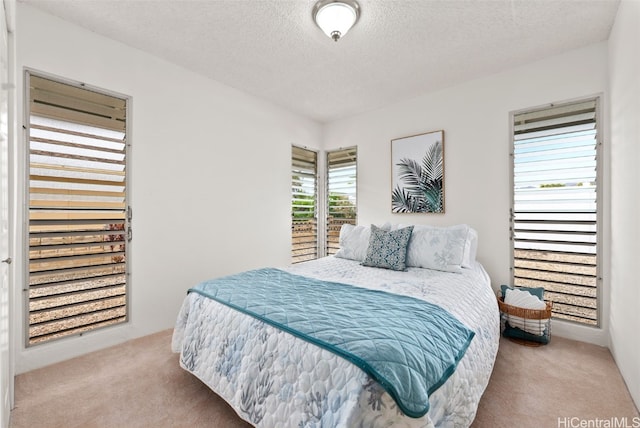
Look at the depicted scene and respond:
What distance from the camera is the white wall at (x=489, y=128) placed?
257 centimetres

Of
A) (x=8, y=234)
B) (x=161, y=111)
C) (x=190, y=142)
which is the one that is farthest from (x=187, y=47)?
(x=8, y=234)

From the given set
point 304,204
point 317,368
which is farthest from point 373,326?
point 304,204

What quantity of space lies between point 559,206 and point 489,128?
98 cm

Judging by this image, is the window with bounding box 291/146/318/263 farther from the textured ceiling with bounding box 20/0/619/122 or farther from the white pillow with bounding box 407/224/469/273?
the white pillow with bounding box 407/224/469/273

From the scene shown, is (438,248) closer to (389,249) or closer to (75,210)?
(389,249)

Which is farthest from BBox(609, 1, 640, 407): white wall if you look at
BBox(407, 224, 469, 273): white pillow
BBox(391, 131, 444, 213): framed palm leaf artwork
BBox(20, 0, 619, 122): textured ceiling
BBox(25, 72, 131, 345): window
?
BBox(25, 72, 131, 345): window

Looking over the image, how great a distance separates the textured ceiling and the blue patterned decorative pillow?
1613 mm

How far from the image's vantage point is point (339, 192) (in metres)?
4.37

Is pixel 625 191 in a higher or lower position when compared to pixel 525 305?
higher

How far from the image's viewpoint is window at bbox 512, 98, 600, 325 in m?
2.51

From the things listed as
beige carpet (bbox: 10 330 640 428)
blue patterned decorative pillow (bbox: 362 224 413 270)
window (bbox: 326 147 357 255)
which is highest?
window (bbox: 326 147 357 255)

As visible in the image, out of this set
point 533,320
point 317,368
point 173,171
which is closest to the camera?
point 317,368

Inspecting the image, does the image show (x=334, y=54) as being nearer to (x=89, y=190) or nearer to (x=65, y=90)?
(x=65, y=90)

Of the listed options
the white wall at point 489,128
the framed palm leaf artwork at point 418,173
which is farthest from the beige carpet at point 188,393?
the framed palm leaf artwork at point 418,173
